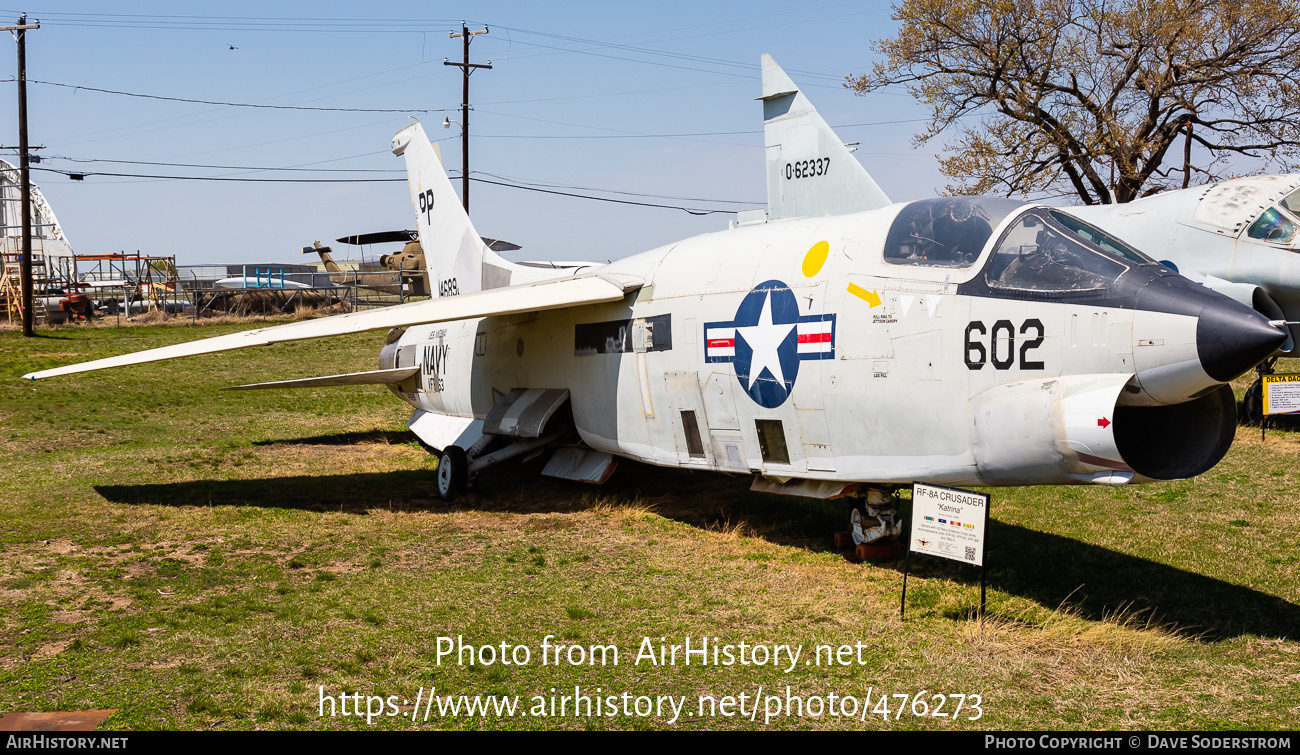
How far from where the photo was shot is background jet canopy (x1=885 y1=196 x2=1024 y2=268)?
A: 27.3ft

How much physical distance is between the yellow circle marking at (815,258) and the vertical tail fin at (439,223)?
318 inches

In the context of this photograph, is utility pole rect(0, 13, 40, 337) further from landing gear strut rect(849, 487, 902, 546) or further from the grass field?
landing gear strut rect(849, 487, 902, 546)

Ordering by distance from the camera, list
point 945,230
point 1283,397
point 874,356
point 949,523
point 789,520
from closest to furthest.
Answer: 1. point 949,523
2. point 945,230
3. point 874,356
4. point 789,520
5. point 1283,397

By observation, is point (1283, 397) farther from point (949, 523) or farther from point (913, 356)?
point (949, 523)

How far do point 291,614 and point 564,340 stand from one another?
540cm

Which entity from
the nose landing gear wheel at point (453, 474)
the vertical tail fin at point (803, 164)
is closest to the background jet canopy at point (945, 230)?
the nose landing gear wheel at point (453, 474)

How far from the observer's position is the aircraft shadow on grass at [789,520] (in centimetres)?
823

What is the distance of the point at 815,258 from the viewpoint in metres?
9.41

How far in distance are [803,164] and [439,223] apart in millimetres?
7153

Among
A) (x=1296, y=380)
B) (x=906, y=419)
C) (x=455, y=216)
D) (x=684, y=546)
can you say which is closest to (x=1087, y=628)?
(x=906, y=419)

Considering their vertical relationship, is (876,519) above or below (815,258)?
below

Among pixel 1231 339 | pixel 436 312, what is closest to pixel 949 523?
pixel 1231 339

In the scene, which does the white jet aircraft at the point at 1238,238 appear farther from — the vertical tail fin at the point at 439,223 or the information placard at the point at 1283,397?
the vertical tail fin at the point at 439,223

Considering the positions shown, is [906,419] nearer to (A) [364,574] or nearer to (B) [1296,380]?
(A) [364,574]
